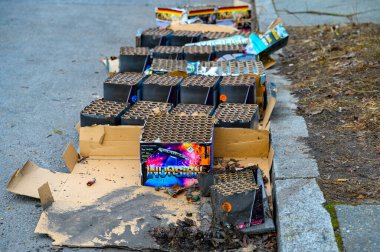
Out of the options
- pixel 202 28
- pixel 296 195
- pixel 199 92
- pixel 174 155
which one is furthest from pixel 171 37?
pixel 296 195

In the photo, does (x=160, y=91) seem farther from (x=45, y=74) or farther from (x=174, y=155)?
(x=45, y=74)

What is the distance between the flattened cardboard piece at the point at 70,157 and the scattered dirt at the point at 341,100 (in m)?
1.97

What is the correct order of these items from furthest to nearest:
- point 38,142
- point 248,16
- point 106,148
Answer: point 248,16, point 38,142, point 106,148

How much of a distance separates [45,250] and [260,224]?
1.44 meters

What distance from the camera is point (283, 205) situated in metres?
4.11

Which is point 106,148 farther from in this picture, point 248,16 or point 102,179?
point 248,16

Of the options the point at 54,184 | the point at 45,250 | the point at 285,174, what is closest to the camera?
the point at 45,250

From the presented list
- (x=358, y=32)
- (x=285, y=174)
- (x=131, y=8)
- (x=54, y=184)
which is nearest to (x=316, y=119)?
(x=285, y=174)

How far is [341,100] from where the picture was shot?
231 inches

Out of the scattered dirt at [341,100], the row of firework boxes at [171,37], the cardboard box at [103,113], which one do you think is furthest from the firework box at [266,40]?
the cardboard box at [103,113]

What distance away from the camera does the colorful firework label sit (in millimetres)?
4629

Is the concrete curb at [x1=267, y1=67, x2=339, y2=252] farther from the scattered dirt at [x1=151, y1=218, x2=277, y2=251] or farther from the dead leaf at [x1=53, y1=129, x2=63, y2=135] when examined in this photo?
the dead leaf at [x1=53, y1=129, x2=63, y2=135]

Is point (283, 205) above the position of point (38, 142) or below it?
above

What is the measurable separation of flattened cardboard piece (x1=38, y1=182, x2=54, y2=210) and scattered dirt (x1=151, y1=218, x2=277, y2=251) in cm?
88
